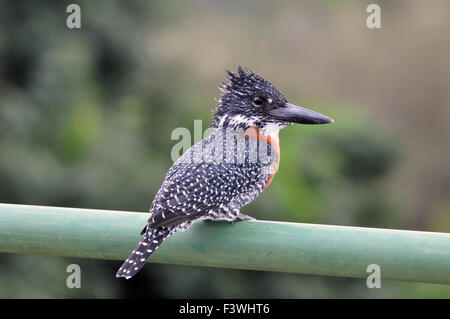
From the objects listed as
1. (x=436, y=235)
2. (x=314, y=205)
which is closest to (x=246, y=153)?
(x=436, y=235)

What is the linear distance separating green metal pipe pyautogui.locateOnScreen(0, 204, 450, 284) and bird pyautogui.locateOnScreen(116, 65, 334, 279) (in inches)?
3.3

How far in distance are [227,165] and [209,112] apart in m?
6.23

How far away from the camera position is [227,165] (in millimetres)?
3486

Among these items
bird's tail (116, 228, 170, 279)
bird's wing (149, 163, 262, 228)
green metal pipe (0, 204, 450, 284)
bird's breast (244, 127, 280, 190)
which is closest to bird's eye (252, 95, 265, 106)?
bird's breast (244, 127, 280, 190)

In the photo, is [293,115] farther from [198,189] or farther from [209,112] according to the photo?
[209,112]

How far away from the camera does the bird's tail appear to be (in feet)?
9.24

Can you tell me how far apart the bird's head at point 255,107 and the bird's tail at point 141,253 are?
3.55 ft

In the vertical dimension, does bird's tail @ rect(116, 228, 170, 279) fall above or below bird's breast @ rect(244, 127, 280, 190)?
below

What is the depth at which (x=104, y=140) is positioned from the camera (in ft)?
24.7

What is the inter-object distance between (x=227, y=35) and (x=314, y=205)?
16.6ft

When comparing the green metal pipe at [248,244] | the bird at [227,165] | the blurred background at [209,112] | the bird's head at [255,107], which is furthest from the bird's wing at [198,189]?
the blurred background at [209,112]

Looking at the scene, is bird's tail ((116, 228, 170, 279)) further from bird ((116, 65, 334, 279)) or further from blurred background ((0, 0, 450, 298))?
blurred background ((0, 0, 450, 298))

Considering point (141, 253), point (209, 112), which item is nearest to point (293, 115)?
point (141, 253)

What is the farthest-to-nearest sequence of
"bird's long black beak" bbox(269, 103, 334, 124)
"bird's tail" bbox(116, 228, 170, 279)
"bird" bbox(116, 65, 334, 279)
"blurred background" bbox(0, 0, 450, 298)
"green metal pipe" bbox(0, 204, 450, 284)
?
"blurred background" bbox(0, 0, 450, 298)
"bird's long black beak" bbox(269, 103, 334, 124)
"bird" bbox(116, 65, 334, 279)
"bird's tail" bbox(116, 228, 170, 279)
"green metal pipe" bbox(0, 204, 450, 284)
